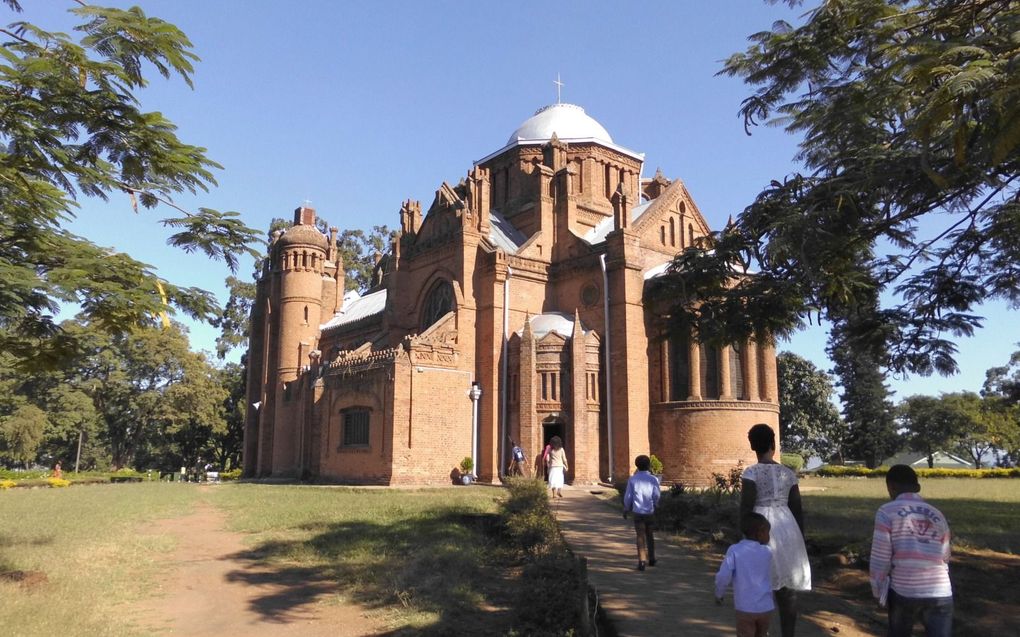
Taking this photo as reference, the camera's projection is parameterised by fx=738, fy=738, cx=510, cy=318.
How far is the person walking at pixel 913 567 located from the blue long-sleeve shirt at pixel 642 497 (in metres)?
4.93

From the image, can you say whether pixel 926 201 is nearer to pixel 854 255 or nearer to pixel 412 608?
pixel 854 255

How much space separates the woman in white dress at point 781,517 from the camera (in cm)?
589

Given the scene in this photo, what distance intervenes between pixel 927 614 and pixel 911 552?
18.0 inches

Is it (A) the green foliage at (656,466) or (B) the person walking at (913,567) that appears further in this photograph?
(A) the green foliage at (656,466)

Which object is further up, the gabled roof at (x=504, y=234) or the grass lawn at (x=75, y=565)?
the gabled roof at (x=504, y=234)

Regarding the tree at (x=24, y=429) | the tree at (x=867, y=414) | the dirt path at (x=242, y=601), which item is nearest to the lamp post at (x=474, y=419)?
the dirt path at (x=242, y=601)

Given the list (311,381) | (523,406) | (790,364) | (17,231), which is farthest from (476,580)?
(790,364)

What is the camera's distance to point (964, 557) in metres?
10.9

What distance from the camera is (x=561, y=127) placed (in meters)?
36.8

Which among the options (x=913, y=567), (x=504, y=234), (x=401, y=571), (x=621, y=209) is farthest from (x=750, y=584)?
(x=504, y=234)

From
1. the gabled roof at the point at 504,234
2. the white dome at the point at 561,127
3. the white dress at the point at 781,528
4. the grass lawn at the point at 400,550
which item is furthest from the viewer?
the white dome at the point at 561,127

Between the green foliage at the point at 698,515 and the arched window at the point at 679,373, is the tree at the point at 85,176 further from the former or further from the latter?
the arched window at the point at 679,373

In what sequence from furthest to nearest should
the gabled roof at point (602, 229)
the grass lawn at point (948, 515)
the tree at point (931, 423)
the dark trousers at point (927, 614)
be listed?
1. the tree at point (931, 423)
2. the gabled roof at point (602, 229)
3. the grass lawn at point (948, 515)
4. the dark trousers at point (927, 614)

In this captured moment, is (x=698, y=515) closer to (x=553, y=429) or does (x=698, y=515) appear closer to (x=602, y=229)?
(x=553, y=429)
